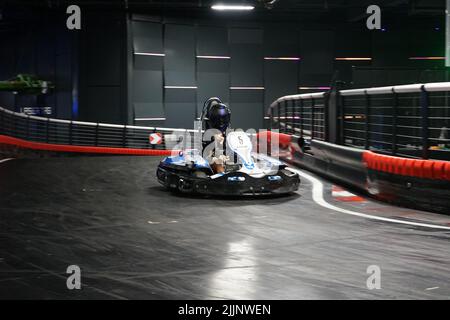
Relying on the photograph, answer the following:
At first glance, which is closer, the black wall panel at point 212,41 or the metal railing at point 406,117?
the metal railing at point 406,117

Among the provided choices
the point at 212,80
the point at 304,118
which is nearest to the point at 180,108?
the point at 212,80

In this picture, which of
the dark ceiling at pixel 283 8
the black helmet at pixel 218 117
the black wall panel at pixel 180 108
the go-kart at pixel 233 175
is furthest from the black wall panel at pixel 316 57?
the go-kart at pixel 233 175

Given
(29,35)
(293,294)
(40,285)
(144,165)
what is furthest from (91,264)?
(29,35)

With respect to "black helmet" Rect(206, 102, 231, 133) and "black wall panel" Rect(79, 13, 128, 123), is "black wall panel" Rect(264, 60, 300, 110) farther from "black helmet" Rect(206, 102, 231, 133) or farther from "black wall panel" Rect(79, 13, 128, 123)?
"black helmet" Rect(206, 102, 231, 133)

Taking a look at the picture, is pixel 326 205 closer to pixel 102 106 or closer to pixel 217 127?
pixel 217 127

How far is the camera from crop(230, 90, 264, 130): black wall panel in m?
28.4

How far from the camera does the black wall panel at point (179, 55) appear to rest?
1077 inches

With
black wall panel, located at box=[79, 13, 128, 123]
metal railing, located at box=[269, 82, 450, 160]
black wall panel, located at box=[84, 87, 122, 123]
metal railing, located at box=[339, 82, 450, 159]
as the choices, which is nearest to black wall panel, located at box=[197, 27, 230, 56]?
black wall panel, located at box=[79, 13, 128, 123]

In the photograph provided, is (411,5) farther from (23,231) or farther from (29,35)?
(23,231)

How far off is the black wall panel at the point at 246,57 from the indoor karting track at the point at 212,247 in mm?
17538

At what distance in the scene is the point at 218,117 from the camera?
11336 millimetres

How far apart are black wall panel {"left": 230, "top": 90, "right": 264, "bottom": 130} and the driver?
1670 cm

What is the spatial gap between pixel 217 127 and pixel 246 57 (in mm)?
17531

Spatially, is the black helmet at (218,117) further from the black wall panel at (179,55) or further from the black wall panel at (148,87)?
the black wall panel at (179,55)
